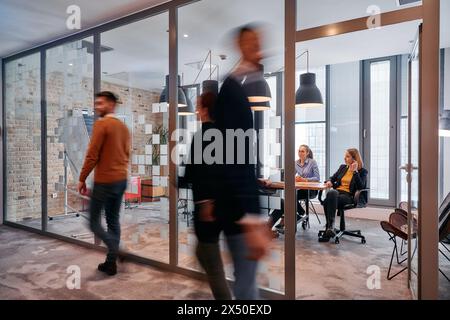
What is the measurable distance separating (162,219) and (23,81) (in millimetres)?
3487

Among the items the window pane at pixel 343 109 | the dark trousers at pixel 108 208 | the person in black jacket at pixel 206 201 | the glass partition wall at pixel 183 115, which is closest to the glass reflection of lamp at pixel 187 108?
the glass partition wall at pixel 183 115

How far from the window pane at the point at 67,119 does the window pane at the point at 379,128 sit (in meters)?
4.86

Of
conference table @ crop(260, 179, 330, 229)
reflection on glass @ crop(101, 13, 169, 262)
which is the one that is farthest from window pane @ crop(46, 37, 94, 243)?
conference table @ crop(260, 179, 330, 229)

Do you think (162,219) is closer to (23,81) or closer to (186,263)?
(186,263)

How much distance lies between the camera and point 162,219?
3.31 m

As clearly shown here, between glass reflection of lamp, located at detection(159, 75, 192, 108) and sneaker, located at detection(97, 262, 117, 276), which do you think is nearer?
sneaker, located at detection(97, 262, 117, 276)

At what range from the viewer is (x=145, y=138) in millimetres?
3414

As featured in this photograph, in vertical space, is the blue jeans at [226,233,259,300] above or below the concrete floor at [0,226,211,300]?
above

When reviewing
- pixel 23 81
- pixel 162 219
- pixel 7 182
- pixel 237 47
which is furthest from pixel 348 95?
pixel 7 182

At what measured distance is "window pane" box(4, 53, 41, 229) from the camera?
474 cm

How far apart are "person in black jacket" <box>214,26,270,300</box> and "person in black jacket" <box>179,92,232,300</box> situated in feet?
0.15

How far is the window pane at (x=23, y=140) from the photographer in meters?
4.74

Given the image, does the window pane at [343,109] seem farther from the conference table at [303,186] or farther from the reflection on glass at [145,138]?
the reflection on glass at [145,138]

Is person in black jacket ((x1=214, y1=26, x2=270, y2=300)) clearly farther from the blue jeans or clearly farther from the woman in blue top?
the woman in blue top
